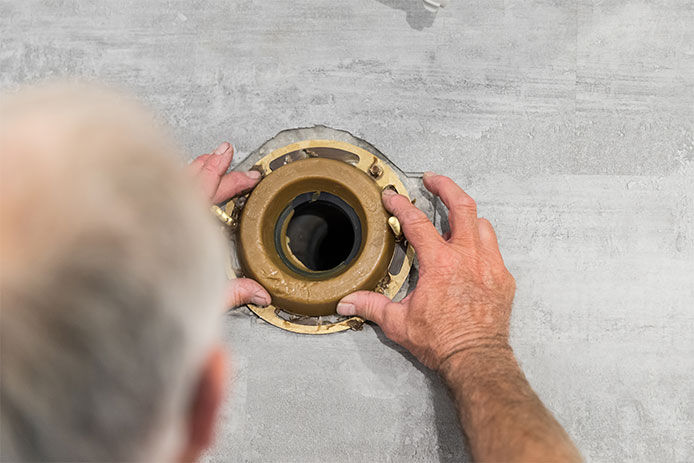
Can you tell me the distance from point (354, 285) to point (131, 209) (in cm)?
54

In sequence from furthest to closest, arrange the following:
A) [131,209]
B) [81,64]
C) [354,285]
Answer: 1. [81,64]
2. [354,285]
3. [131,209]

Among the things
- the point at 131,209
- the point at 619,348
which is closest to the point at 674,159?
the point at 619,348

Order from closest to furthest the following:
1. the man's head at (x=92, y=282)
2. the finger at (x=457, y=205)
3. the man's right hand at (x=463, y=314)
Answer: the man's head at (x=92, y=282) < the man's right hand at (x=463, y=314) < the finger at (x=457, y=205)

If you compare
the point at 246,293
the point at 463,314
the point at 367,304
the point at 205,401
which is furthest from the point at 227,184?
the point at 205,401

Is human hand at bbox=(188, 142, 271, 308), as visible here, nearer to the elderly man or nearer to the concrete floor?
the concrete floor

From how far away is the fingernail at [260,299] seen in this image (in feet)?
2.72

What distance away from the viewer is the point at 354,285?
82 centimetres

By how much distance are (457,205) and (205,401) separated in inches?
20.9

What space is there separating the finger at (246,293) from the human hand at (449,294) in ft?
0.37

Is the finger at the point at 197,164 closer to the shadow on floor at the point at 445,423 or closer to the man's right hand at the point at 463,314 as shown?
the man's right hand at the point at 463,314

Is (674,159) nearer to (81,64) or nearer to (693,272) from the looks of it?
(693,272)

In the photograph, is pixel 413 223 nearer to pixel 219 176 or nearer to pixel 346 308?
pixel 346 308

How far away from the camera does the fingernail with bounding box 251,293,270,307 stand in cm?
83

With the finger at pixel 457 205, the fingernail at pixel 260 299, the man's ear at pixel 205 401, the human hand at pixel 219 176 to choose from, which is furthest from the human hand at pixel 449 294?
the man's ear at pixel 205 401
